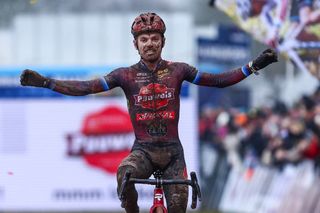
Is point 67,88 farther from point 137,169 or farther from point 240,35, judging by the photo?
point 240,35

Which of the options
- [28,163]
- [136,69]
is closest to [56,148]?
[28,163]

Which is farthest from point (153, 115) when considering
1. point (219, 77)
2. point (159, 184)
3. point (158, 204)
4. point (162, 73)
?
point (158, 204)

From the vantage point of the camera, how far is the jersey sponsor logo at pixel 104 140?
82.8ft

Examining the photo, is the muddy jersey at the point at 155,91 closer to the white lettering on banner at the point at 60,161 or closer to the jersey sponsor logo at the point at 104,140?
the white lettering on banner at the point at 60,161

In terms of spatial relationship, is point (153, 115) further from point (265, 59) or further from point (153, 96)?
point (265, 59)

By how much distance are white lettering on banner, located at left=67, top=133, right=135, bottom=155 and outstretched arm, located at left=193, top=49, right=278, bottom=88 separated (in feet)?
41.8

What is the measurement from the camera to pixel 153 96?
12.4 m

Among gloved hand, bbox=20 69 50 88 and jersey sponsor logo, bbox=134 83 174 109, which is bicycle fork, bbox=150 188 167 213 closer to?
jersey sponsor logo, bbox=134 83 174 109

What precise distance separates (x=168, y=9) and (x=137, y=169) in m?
13.9

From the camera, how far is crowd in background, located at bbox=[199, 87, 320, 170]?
19938 millimetres

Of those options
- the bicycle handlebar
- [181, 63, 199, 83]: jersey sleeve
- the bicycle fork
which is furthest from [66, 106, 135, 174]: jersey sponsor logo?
the bicycle handlebar

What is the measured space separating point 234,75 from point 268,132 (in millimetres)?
10185

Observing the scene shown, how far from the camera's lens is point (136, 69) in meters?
12.5

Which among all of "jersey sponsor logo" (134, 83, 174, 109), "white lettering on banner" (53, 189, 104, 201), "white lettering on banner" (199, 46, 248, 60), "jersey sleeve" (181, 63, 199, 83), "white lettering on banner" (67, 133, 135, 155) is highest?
"white lettering on banner" (199, 46, 248, 60)
